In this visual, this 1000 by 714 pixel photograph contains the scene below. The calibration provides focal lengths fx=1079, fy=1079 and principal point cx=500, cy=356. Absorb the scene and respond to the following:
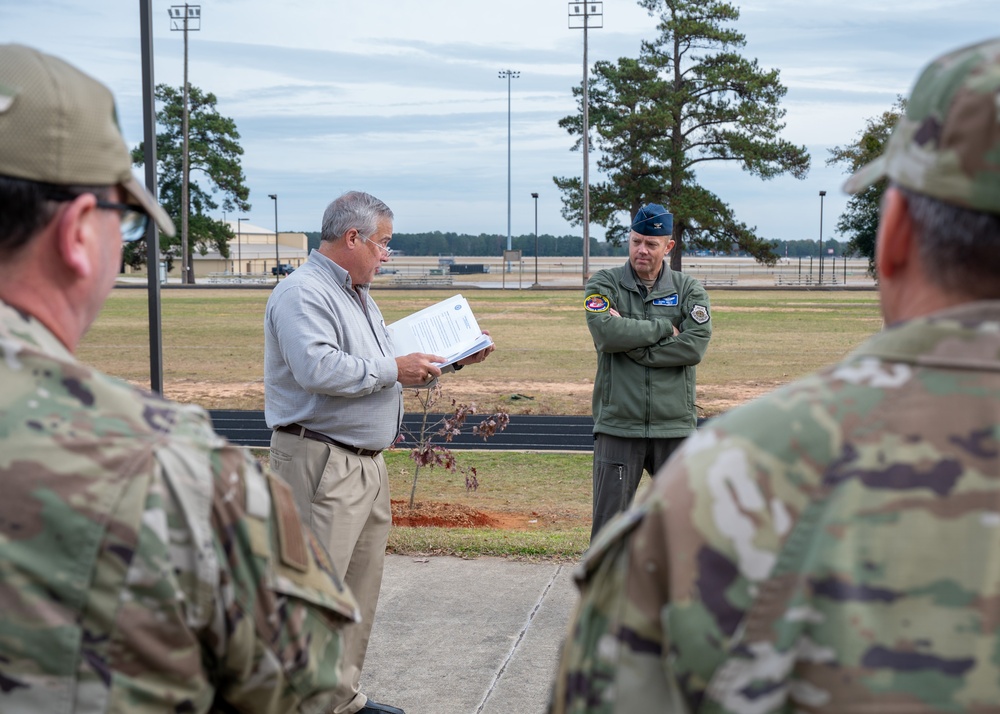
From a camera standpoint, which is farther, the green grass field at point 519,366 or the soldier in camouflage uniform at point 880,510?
the green grass field at point 519,366

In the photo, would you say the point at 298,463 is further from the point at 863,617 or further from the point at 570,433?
the point at 570,433

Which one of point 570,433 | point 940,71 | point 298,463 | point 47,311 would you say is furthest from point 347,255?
point 570,433

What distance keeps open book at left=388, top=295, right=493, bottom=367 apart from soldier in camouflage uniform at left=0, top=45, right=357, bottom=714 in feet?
9.40

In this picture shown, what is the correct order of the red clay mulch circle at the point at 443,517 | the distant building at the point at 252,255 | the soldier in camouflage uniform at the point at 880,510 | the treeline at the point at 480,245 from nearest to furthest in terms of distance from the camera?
the soldier in camouflage uniform at the point at 880,510 → the red clay mulch circle at the point at 443,517 → the distant building at the point at 252,255 → the treeline at the point at 480,245

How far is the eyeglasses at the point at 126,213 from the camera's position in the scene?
5.14ft

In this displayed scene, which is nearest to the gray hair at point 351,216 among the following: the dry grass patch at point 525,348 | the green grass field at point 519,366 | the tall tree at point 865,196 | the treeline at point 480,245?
the green grass field at point 519,366

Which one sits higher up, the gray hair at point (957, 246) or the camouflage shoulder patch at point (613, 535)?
the gray hair at point (957, 246)

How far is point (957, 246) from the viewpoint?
1318 mm

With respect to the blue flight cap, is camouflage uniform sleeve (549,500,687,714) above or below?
below

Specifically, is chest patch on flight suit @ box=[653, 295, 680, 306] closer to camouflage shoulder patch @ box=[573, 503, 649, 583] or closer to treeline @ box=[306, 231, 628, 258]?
camouflage shoulder patch @ box=[573, 503, 649, 583]

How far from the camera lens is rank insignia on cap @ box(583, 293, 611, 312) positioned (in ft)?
18.9

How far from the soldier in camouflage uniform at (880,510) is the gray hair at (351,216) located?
3.19 m

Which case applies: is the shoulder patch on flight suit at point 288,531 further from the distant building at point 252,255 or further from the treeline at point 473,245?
the treeline at point 473,245

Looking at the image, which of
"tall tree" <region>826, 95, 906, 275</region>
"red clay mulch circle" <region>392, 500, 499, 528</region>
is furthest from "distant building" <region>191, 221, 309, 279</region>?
"red clay mulch circle" <region>392, 500, 499, 528</region>
